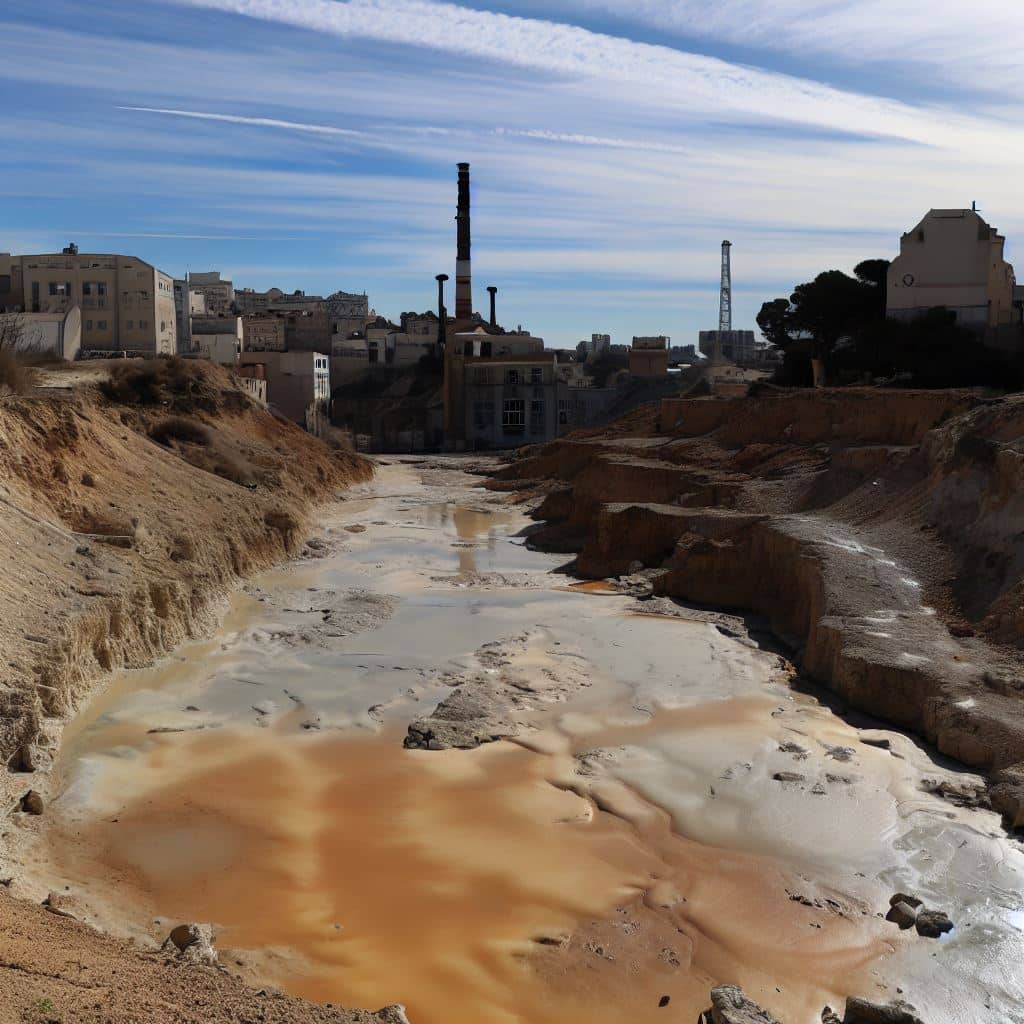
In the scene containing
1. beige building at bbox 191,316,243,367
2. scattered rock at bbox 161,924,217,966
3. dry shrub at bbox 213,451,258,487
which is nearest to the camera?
scattered rock at bbox 161,924,217,966

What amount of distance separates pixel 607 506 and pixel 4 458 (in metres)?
14.3

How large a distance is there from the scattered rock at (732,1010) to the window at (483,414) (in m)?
56.1

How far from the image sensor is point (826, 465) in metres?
29.9

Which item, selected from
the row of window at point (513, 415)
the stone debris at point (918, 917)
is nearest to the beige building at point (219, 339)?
the row of window at point (513, 415)

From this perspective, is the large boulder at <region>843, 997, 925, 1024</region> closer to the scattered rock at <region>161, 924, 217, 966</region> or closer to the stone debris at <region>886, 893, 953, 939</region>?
the stone debris at <region>886, 893, 953, 939</region>

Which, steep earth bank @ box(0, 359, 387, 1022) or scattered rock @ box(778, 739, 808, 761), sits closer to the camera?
steep earth bank @ box(0, 359, 387, 1022)

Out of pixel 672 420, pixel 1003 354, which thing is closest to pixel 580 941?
pixel 1003 354

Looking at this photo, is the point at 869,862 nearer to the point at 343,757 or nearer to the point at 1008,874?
the point at 1008,874

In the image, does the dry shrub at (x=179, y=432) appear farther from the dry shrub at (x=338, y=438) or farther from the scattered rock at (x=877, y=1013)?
the scattered rock at (x=877, y=1013)

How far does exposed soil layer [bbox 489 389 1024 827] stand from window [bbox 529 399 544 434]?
1000 inches

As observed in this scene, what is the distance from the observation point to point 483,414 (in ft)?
212

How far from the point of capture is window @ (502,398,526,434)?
6397cm

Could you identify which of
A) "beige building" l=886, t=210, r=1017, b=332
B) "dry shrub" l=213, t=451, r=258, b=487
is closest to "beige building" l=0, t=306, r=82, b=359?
"dry shrub" l=213, t=451, r=258, b=487

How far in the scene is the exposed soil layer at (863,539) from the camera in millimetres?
15375
